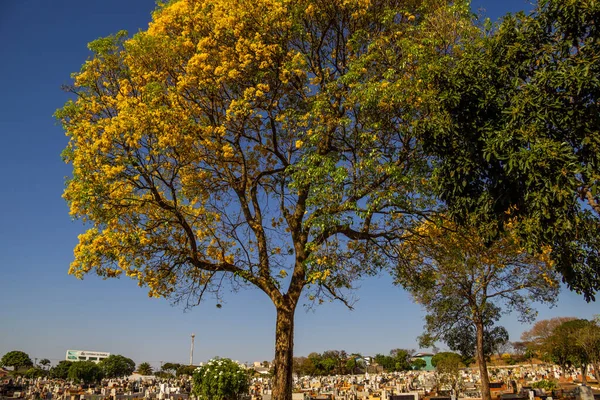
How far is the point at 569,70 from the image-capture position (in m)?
7.49

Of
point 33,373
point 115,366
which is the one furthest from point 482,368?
point 115,366

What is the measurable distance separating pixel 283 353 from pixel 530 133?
24.7 ft

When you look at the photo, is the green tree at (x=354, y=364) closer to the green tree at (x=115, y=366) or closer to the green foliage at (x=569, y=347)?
the green tree at (x=115, y=366)

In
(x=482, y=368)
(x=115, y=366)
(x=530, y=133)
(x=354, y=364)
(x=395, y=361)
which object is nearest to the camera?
(x=530, y=133)

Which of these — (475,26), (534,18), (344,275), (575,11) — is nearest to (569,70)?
(575,11)

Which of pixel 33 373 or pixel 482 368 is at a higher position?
pixel 482 368

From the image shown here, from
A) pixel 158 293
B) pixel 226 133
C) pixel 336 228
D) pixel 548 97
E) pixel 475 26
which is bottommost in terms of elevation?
pixel 158 293

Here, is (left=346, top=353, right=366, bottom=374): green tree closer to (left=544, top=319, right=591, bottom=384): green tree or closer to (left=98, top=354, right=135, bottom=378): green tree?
(left=98, top=354, right=135, bottom=378): green tree

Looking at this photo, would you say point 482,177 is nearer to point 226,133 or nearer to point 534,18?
point 534,18

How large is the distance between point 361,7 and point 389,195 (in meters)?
5.46

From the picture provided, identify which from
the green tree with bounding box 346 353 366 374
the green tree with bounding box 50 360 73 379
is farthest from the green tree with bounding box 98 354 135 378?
the green tree with bounding box 346 353 366 374

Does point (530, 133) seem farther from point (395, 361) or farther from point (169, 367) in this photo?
point (169, 367)

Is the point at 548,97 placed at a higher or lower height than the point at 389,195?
higher

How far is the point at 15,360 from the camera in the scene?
6681 cm
